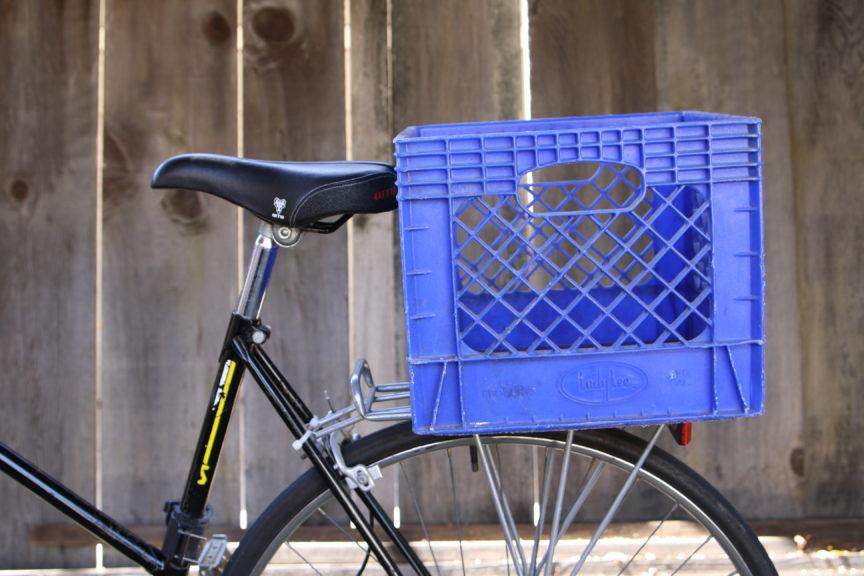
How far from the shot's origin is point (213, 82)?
7.80 feet

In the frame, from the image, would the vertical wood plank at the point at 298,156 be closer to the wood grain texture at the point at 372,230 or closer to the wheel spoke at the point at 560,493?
the wood grain texture at the point at 372,230

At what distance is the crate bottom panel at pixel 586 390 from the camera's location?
1.29 meters

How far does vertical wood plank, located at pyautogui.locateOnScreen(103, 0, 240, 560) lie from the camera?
2375 mm

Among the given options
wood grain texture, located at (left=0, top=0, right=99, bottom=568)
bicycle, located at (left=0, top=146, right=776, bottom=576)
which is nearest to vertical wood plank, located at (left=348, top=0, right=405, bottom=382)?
wood grain texture, located at (left=0, top=0, right=99, bottom=568)

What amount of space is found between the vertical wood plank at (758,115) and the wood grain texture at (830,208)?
0.11 ft

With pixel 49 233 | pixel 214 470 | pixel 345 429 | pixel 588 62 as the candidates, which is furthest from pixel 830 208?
pixel 49 233

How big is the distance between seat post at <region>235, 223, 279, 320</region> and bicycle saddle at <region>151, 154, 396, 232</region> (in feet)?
0.17

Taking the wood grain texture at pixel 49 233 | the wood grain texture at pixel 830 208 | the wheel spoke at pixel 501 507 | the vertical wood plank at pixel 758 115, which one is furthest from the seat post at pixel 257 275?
the wood grain texture at pixel 830 208

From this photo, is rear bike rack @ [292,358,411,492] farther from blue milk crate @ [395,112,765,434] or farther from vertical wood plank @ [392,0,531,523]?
vertical wood plank @ [392,0,531,523]

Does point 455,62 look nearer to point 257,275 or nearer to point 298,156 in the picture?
point 298,156

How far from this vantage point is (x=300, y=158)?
92.6 inches

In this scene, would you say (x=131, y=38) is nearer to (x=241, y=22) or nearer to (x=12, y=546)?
(x=241, y=22)

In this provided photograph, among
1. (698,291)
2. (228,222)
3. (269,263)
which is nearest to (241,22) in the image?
(228,222)

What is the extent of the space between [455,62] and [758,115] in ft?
2.51
